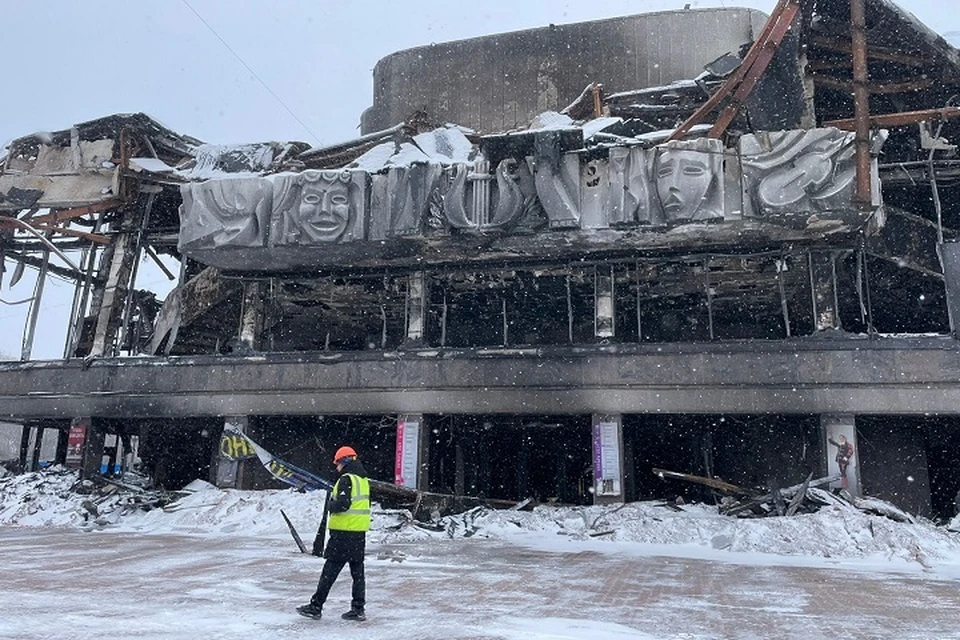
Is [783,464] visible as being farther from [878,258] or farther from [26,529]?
[26,529]

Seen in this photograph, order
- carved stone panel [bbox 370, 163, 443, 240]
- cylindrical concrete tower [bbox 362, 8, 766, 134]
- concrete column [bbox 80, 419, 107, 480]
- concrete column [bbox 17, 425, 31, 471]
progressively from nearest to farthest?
carved stone panel [bbox 370, 163, 443, 240]
concrete column [bbox 80, 419, 107, 480]
cylindrical concrete tower [bbox 362, 8, 766, 134]
concrete column [bbox 17, 425, 31, 471]

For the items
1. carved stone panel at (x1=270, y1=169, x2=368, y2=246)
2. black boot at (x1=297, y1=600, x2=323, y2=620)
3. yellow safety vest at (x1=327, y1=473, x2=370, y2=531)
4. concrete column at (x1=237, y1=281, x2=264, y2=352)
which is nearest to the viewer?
black boot at (x1=297, y1=600, x2=323, y2=620)

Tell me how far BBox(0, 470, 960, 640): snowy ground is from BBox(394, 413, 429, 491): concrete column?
3586 millimetres

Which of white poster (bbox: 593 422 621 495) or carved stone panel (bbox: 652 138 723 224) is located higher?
carved stone panel (bbox: 652 138 723 224)

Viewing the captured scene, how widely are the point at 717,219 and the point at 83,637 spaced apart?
1766cm

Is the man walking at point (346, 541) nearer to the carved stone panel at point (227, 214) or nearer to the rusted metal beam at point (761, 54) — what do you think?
the rusted metal beam at point (761, 54)

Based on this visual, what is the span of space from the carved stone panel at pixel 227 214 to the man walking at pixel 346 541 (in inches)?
675

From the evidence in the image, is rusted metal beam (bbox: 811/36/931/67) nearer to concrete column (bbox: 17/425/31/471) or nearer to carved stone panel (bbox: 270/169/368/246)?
carved stone panel (bbox: 270/169/368/246)

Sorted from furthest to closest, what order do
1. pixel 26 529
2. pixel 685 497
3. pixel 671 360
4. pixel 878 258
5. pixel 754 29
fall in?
pixel 754 29 → pixel 685 497 → pixel 878 258 → pixel 671 360 → pixel 26 529

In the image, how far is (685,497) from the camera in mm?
25625

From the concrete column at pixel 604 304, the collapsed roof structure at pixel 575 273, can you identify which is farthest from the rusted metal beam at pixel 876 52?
the concrete column at pixel 604 304

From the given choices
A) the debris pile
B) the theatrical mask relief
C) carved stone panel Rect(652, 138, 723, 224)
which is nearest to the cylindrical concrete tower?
the theatrical mask relief

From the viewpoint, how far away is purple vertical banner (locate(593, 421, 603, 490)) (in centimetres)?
2027

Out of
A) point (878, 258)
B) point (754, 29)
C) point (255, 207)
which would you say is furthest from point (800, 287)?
point (255, 207)
